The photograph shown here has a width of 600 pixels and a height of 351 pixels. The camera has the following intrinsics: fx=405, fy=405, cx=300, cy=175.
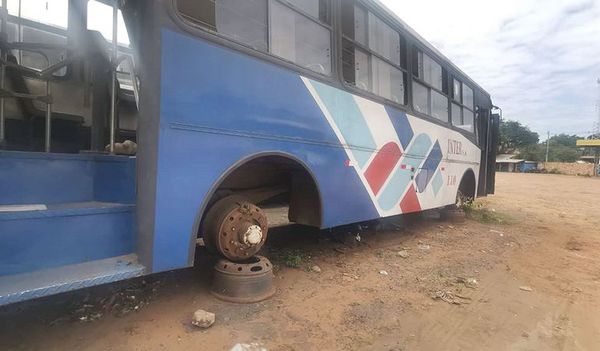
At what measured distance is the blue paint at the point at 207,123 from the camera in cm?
259

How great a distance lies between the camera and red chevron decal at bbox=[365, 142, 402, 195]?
15.6 ft

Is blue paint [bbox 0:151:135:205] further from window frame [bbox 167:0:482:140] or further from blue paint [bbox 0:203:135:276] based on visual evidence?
window frame [bbox 167:0:482:140]

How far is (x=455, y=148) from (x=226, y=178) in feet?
18.5

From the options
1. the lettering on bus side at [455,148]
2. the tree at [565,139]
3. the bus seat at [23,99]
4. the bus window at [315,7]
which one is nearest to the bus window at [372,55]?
the bus window at [315,7]

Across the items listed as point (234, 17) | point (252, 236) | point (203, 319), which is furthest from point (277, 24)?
point (203, 319)

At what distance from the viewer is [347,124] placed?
14.1 ft

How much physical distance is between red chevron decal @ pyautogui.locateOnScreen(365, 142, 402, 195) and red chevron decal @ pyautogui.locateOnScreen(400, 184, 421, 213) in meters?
0.62

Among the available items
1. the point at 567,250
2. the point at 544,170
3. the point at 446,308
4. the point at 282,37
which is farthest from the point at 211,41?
the point at 544,170

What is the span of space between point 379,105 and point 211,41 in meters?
2.62

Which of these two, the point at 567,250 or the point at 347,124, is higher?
the point at 347,124

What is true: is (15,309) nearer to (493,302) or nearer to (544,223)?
(493,302)

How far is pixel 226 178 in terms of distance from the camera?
3.46 meters

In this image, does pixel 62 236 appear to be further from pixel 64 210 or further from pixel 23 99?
pixel 23 99

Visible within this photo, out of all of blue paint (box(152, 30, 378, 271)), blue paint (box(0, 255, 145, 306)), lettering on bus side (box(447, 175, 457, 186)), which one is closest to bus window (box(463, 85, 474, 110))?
lettering on bus side (box(447, 175, 457, 186))
